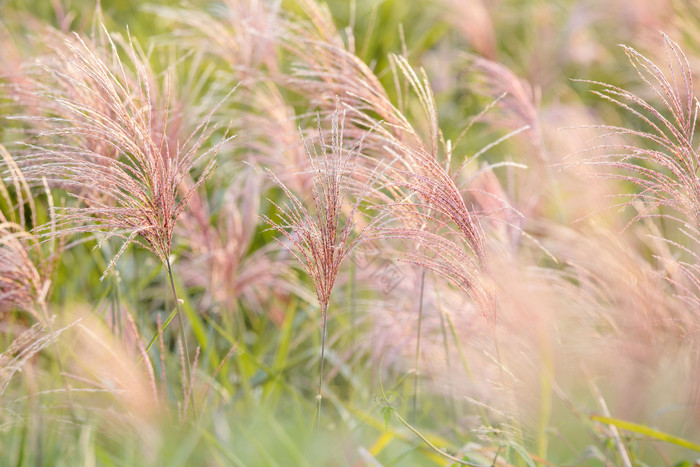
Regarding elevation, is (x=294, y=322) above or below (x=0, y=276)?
below

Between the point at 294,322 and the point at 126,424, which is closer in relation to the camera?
the point at 126,424

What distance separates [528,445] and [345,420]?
52 centimetres

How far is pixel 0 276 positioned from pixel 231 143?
1174 millimetres

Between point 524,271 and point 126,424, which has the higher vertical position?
point 524,271

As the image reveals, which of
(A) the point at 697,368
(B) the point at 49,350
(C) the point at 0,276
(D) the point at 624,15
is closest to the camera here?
(C) the point at 0,276

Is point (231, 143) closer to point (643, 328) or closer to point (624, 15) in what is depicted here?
point (643, 328)

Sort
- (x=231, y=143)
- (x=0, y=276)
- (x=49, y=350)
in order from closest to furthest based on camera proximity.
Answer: (x=0, y=276) → (x=49, y=350) → (x=231, y=143)

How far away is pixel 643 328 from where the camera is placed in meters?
1.71

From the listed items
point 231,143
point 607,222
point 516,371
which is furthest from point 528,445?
point 231,143

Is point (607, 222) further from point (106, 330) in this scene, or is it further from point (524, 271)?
point (106, 330)

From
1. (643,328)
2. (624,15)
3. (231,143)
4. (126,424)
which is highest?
(624,15)

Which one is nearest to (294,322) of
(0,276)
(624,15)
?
(0,276)

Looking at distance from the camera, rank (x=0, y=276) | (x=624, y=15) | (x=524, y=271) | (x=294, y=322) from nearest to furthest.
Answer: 1. (x=0, y=276)
2. (x=524, y=271)
3. (x=294, y=322)
4. (x=624, y=15)

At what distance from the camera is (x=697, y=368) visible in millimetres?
1705
